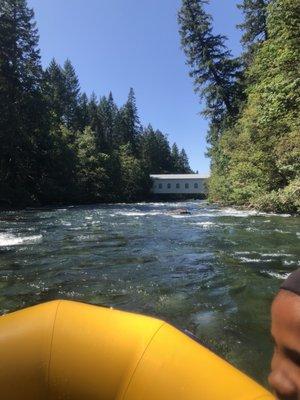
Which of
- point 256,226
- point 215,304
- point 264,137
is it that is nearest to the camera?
point 215,304

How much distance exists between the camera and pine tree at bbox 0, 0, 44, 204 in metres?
35.1

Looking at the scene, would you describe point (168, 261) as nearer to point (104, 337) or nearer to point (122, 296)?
point (122, 296)

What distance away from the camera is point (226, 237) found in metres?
13.0

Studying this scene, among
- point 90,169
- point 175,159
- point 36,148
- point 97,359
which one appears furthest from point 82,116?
point 97,359

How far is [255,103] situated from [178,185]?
2188 inches

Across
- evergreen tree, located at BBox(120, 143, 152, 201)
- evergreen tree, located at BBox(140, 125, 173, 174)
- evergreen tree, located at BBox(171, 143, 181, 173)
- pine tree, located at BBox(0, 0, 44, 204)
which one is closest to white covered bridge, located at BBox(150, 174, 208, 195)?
evergreen tree, located at BBox(120, 143, 152, 201)

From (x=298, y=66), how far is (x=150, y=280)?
9.98 metres

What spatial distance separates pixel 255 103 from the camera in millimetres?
23422

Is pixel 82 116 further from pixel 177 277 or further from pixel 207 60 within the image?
pixel 177 277

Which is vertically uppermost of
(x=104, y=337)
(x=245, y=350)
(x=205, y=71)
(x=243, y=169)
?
(x=205, y=71)

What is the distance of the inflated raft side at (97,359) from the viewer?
2291 mm

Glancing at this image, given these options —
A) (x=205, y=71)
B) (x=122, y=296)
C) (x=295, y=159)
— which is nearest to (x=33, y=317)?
(x=122, y=296)

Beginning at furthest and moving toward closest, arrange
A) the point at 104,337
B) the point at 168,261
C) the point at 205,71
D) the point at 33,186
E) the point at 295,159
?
the point at 33,186 → the point at 205,71 → the point at 295,159 → the point at 168,261 → the point at 104,337

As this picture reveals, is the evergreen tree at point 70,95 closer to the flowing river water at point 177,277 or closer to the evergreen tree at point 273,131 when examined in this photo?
the evergreen tree at point 273,131
